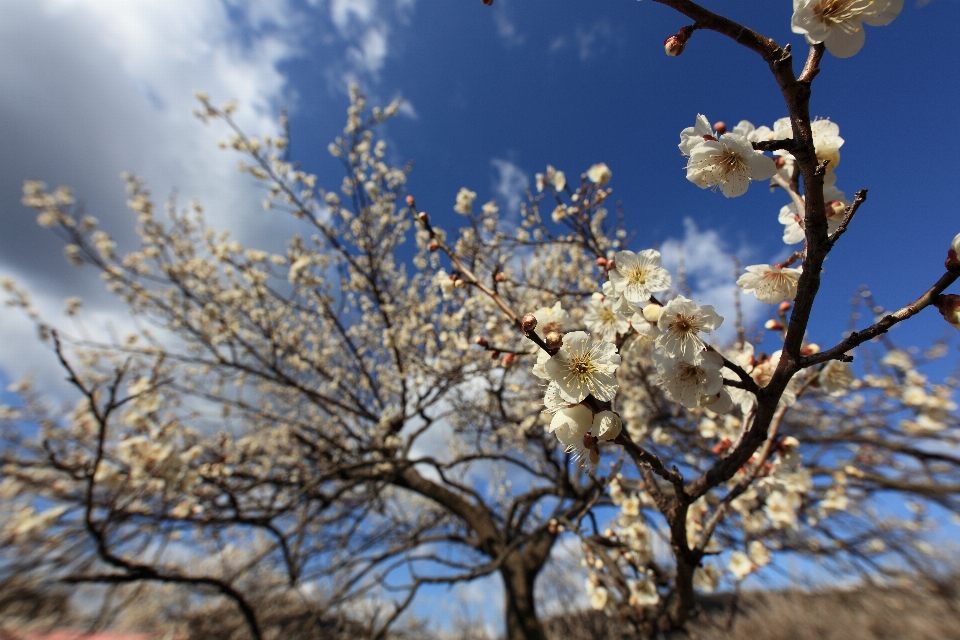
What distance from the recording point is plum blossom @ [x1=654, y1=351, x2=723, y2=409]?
101 centimetres

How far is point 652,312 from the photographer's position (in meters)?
1.05

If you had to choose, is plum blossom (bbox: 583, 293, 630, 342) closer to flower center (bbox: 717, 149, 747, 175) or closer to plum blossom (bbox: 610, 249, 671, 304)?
plum blossom (bbox: 610, 249, 671, 304)

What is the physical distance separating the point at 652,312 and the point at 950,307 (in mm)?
544

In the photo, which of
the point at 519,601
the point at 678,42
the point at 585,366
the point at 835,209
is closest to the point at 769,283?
the point at 835,209

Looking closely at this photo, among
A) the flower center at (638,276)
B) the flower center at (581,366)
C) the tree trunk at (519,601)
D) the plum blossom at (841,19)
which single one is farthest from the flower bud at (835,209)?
the tree trunk at (519,601)

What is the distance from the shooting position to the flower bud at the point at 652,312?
3.42ft

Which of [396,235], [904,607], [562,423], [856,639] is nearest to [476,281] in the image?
[562,423]

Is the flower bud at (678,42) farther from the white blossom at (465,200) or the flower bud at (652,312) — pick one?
the white blossom at (465,200)

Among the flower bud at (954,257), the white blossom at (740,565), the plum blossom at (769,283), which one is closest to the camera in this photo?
the flower bud at (954,257)

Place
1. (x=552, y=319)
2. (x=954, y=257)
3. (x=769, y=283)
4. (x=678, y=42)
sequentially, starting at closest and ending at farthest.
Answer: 1. (x=954, y=257)
2. (x=678, y=42)
3. (x=769, y=283)
4. (x=552, y=319)

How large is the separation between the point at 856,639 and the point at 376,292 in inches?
185

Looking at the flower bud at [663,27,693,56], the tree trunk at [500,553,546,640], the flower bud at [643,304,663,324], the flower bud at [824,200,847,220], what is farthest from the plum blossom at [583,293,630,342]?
the tree trunk at [500,553,546,640]

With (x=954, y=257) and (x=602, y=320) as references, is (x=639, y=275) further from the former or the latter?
(x=954, y=257)

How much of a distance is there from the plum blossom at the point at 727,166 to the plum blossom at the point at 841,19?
8.7 inches
